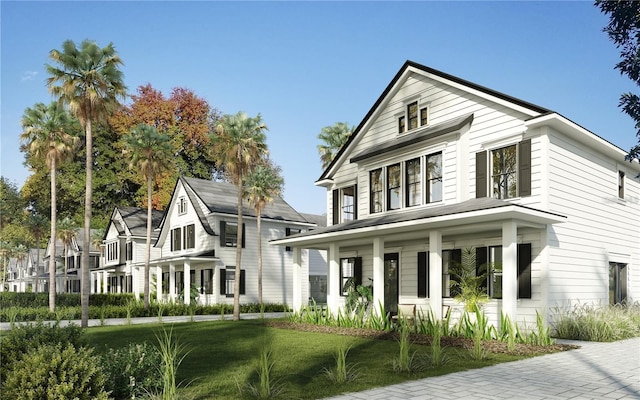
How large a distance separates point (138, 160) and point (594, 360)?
25627 millimetres

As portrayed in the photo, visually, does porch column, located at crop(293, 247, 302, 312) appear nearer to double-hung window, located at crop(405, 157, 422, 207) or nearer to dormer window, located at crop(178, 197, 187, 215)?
double-hung window, located at crop(405, 157, 422, 207)

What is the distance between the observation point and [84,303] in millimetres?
21344

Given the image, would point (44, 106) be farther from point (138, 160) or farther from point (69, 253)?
point (69, 253)

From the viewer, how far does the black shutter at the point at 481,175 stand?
1614 cm

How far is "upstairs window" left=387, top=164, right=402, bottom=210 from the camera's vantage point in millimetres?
19281

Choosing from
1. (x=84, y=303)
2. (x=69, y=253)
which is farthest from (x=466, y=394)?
(x=69, y=253)

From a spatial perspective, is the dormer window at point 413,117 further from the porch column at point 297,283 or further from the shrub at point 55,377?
the shrub at point 55,377

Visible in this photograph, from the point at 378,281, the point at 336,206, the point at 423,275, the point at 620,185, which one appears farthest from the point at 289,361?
the point at 620,185

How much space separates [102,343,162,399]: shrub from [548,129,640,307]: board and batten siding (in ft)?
37.0

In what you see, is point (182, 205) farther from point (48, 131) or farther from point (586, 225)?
point (586, 225)

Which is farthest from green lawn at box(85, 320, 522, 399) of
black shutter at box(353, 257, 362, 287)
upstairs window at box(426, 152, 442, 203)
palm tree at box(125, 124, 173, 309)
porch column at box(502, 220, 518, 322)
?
palm tree at box(125, 124, 173, 309)

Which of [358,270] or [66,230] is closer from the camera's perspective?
[358,270]

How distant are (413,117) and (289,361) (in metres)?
11.8

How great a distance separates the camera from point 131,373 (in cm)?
730
